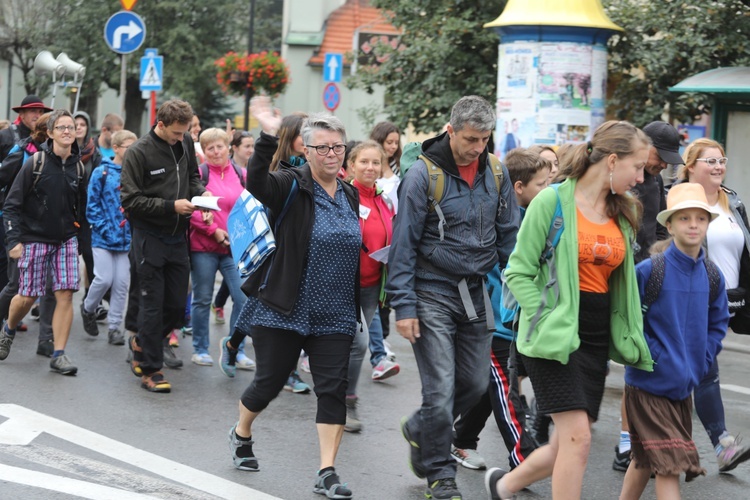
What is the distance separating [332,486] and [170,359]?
3719mm

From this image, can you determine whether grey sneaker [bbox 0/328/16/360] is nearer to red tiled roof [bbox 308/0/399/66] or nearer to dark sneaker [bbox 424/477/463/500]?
dark sneaker [bbox 424/477/463/500]

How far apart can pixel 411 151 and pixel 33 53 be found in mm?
32992

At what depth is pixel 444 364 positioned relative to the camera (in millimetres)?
5691

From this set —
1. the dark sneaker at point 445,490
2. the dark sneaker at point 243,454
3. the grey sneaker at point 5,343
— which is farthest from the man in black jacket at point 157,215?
the dark sneaker at point 445,490

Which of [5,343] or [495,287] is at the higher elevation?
[495,287]

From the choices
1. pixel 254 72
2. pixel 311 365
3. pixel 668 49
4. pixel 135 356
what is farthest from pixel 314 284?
pixel 254 72

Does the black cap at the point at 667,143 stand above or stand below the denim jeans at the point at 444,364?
above

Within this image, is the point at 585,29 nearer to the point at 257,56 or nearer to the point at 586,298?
the point at 586,298

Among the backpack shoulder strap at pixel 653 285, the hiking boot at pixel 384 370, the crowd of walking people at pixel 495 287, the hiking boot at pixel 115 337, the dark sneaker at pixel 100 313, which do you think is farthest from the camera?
the dark sneaker at pixel 100 313

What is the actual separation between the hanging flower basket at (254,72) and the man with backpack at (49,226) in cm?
1775

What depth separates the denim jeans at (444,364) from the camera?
5688 mm

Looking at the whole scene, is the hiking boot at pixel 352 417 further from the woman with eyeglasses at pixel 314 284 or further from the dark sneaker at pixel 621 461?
the dark sneaker at pixel 621 461

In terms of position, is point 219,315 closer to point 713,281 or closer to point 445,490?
point 445,490

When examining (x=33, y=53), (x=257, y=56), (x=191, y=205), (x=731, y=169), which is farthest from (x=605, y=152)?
(x=33, y=53)
